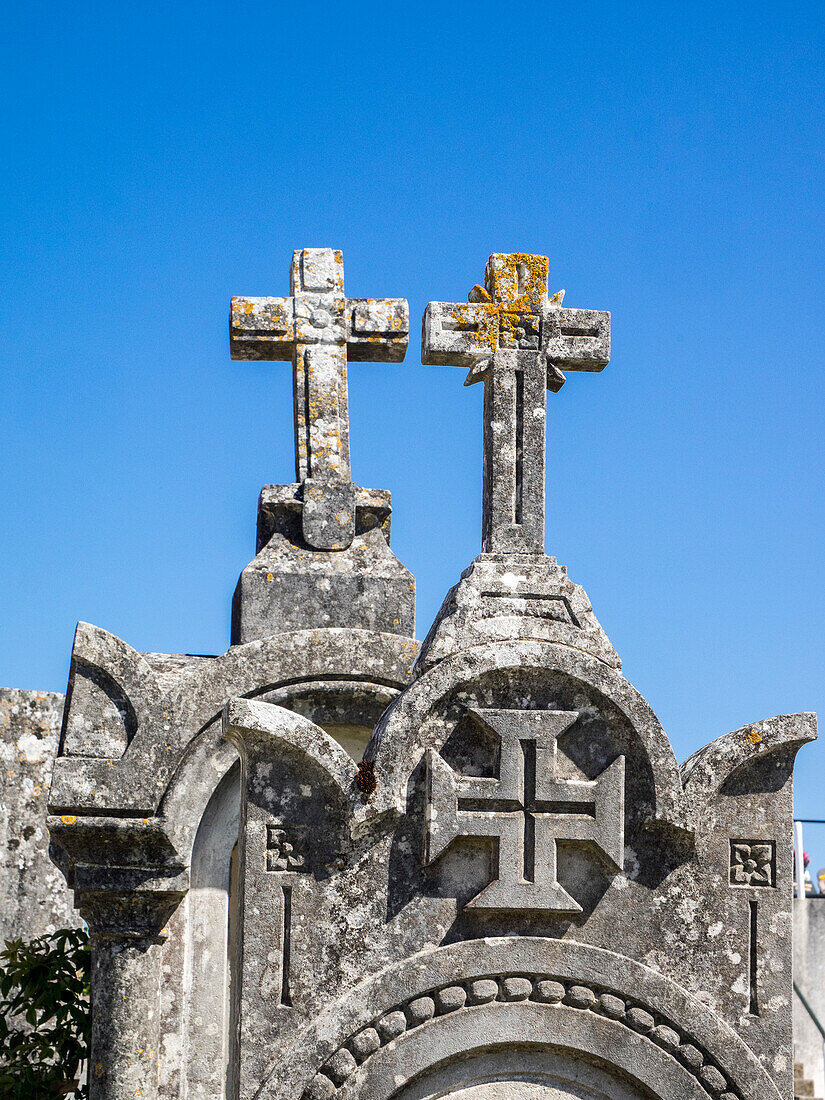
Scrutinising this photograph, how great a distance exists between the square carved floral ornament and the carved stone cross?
0.44m

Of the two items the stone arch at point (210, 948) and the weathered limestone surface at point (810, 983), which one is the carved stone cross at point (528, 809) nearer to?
the stone arch at point (210, 948)

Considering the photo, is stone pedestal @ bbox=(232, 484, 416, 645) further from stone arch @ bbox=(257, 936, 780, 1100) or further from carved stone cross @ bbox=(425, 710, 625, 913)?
stone arch @ bbox=(257, 936, 780, 1100)

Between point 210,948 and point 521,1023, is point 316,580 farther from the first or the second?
point 521,1023

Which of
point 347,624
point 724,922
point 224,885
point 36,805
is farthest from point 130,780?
point 724,922

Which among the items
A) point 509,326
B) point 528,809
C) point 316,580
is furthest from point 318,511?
point 528,809

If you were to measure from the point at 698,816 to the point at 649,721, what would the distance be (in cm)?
38

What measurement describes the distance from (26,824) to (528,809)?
4667 millimetres

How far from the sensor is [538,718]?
555 cm

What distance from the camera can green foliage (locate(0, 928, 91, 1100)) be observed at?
303 inches

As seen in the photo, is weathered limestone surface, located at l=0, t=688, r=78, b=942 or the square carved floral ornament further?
weathered limestone surface, located at l=0, t=688, r=78, b=942

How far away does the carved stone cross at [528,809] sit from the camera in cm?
544

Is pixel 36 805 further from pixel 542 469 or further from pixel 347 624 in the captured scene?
pixel 542 469

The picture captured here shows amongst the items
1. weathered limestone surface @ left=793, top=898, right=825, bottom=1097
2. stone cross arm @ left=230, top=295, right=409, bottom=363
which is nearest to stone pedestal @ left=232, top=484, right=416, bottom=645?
stone cross arm @ left=230, top=295, right=409, bottom=363

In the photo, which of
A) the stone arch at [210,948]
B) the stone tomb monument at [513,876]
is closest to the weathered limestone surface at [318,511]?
the stone arch at [210,948]
